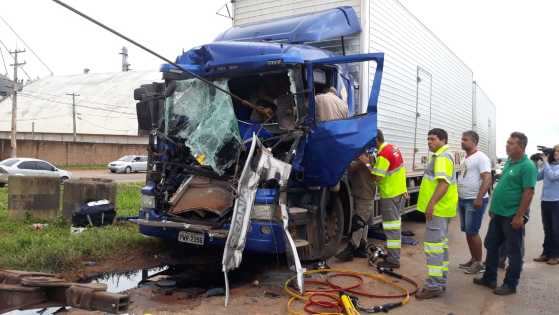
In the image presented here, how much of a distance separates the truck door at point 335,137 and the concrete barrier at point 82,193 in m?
4.34

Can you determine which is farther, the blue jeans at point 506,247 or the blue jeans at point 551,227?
the blue jeans at point 551,227

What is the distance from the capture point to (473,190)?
19.3ft

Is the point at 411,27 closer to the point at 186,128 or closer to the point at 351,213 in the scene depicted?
the point at 351,213

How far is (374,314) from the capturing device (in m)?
4.32

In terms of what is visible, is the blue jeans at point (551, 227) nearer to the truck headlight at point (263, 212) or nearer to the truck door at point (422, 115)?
the truck door at point (422, 115)

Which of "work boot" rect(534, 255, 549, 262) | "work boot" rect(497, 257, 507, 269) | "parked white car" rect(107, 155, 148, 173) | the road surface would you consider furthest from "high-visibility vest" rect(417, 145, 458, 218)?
"parked white car" rect(107, 155, 148, 173)

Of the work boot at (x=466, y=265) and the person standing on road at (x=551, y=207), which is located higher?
the person standing on road at (x=551, y=207)

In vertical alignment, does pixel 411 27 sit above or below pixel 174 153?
above

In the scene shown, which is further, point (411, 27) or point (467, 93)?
point (467, 93)

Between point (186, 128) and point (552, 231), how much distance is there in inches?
212

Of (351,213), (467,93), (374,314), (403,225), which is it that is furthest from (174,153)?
(467,93)

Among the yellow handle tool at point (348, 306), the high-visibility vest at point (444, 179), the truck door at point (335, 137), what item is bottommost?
the yellow handle tool at point (348, 306)

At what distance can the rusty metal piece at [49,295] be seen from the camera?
2.65m

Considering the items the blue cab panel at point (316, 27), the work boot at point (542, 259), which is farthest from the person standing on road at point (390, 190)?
the work boot at point (542, 259)
